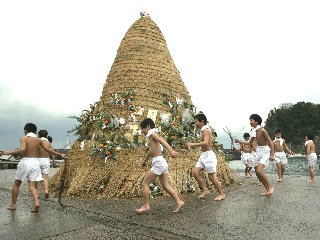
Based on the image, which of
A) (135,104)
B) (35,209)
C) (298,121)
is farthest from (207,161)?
(298,121)

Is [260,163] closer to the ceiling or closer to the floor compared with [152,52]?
closer to the floor

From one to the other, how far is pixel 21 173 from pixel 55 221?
5.23 ft

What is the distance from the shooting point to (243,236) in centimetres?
395

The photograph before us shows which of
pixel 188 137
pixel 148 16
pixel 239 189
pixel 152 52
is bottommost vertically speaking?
pixel 239 189

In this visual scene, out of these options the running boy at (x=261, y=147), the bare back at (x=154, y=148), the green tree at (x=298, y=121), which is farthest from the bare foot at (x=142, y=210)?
the green tree at (x=298, y=121)

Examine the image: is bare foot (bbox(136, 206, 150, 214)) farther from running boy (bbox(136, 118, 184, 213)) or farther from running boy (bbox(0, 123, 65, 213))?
running boy (bbox(0, 123, 65, 213))

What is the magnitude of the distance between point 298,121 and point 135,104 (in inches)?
2683

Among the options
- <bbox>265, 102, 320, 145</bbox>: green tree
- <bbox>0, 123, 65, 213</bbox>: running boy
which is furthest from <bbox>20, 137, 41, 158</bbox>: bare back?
<bbox>265, 102, 320, 145</bbox>: green tree

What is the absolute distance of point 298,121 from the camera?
69438mm

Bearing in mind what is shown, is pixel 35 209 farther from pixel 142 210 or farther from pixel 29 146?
pixel 142 210

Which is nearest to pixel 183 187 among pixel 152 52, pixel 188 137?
pixel 188 137

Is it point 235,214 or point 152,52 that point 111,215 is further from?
point 152,52

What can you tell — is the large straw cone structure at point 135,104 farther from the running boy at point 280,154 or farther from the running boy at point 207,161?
the running boy at point 280,154

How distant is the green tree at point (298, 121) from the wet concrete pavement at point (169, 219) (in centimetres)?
6663
